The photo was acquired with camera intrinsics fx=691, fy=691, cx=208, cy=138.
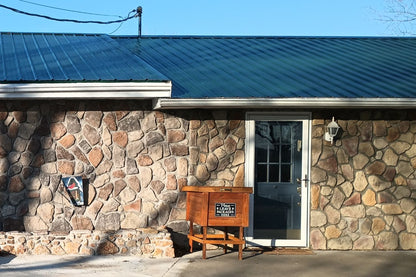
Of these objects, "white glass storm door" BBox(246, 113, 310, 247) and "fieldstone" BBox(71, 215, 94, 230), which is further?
"white glass storm door" BBox(246, 113, 310, 247)

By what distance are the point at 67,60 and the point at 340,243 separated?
17.6ft

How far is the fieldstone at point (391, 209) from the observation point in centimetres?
1091

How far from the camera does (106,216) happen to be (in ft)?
34.7

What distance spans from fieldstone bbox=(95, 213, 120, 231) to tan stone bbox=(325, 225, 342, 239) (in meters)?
3.25


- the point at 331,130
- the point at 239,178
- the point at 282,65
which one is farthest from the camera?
the point at 282,65

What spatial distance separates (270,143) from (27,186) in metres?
3.80

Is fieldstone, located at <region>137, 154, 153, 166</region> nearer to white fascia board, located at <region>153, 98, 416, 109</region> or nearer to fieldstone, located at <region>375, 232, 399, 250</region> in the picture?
white fascia board, located at <region>153, 98, 416, 109</region>

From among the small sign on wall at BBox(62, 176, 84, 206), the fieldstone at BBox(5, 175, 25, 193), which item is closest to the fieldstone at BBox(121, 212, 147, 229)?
the small sign on wall at BBox(62, 176, 84, 206)

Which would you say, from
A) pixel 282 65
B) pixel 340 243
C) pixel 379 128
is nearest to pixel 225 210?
pixel 340 243

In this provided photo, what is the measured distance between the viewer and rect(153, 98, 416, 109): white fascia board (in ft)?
33.3

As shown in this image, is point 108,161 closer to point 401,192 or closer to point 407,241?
point 401,192

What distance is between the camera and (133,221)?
417 inches

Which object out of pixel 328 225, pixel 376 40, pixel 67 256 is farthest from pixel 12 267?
pixel 376 40

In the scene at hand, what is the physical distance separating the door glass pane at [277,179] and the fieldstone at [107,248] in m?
2.22
